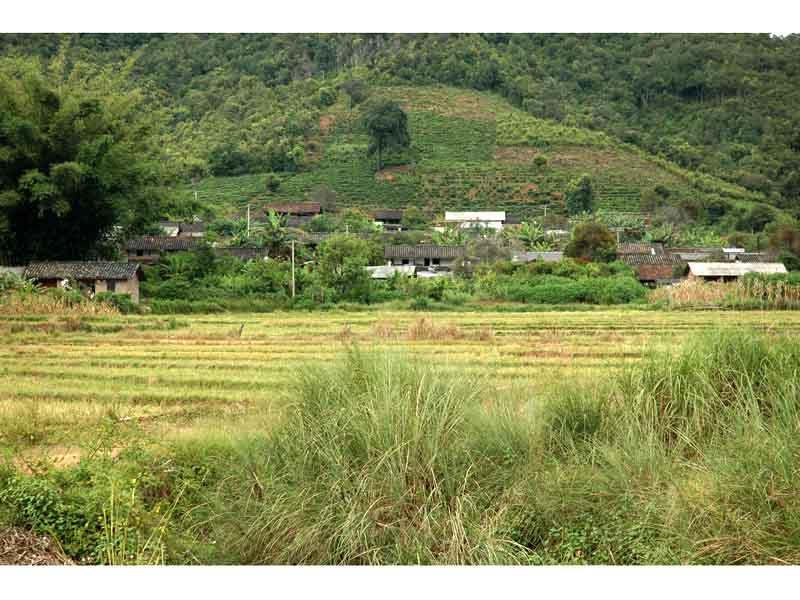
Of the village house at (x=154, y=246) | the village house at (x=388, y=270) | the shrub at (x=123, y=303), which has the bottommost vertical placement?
the shrub at (x=123, y=303)

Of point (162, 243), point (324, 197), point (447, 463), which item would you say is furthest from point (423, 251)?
point (447, 463)

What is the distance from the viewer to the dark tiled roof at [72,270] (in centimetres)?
675

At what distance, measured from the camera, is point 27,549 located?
417 cm

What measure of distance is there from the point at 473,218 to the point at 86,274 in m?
3.42

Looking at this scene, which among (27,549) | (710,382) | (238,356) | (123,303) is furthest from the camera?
(123,303)

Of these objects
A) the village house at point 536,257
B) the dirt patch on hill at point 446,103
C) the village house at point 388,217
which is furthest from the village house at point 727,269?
the village house at point 388,217

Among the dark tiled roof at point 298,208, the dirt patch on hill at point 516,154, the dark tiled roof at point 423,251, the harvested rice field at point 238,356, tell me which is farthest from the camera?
the dark tiled roof at point 423,251

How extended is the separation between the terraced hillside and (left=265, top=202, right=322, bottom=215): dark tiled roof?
0.25ft

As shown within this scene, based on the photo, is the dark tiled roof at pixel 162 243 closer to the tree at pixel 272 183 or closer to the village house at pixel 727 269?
the tree at pixel 272 183

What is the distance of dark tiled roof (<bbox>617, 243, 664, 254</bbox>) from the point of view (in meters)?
6.89

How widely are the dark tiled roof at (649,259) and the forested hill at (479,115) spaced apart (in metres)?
0.44

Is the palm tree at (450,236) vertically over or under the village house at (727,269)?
over

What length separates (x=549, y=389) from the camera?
5168mm

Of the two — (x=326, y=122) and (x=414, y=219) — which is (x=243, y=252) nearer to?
(x=326, y=122)
